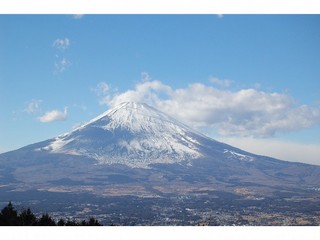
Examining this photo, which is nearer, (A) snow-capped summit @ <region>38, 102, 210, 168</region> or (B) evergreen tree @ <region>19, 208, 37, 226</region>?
(B) evergreen tree @ <region>19, 208, 37, 226</region>

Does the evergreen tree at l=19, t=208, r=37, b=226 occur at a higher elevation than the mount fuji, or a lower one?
lower

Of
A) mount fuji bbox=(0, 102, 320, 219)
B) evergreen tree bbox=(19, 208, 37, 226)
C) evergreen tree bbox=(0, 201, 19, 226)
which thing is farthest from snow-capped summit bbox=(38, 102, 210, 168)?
evergreen tree bbox=(0, 201, 19, 226)

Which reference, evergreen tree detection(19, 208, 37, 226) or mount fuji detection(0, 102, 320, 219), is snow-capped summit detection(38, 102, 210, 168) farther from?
evergreen tree detection(19, 208, 37, 226)

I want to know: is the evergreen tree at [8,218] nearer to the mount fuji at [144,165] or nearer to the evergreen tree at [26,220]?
the evergreen tree at [26,220]

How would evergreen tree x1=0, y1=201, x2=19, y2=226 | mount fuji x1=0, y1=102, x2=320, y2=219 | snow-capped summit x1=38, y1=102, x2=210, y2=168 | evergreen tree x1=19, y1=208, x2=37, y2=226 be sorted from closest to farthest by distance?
evergreen tree x1=0, y1=201, x2=19, y2=226, evergreen tree x1=19, y1=208, x2=37, y2=226, mount fuji x1=0, y1=102, x2=320, y2=219, snow-capped summit x1=38, y1=102, x2=210, y2=168

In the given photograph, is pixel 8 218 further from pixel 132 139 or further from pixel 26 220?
pixel 132 139

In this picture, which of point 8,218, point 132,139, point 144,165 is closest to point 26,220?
point 8,218

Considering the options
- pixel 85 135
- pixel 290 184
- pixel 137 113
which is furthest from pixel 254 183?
pixel 137 113
